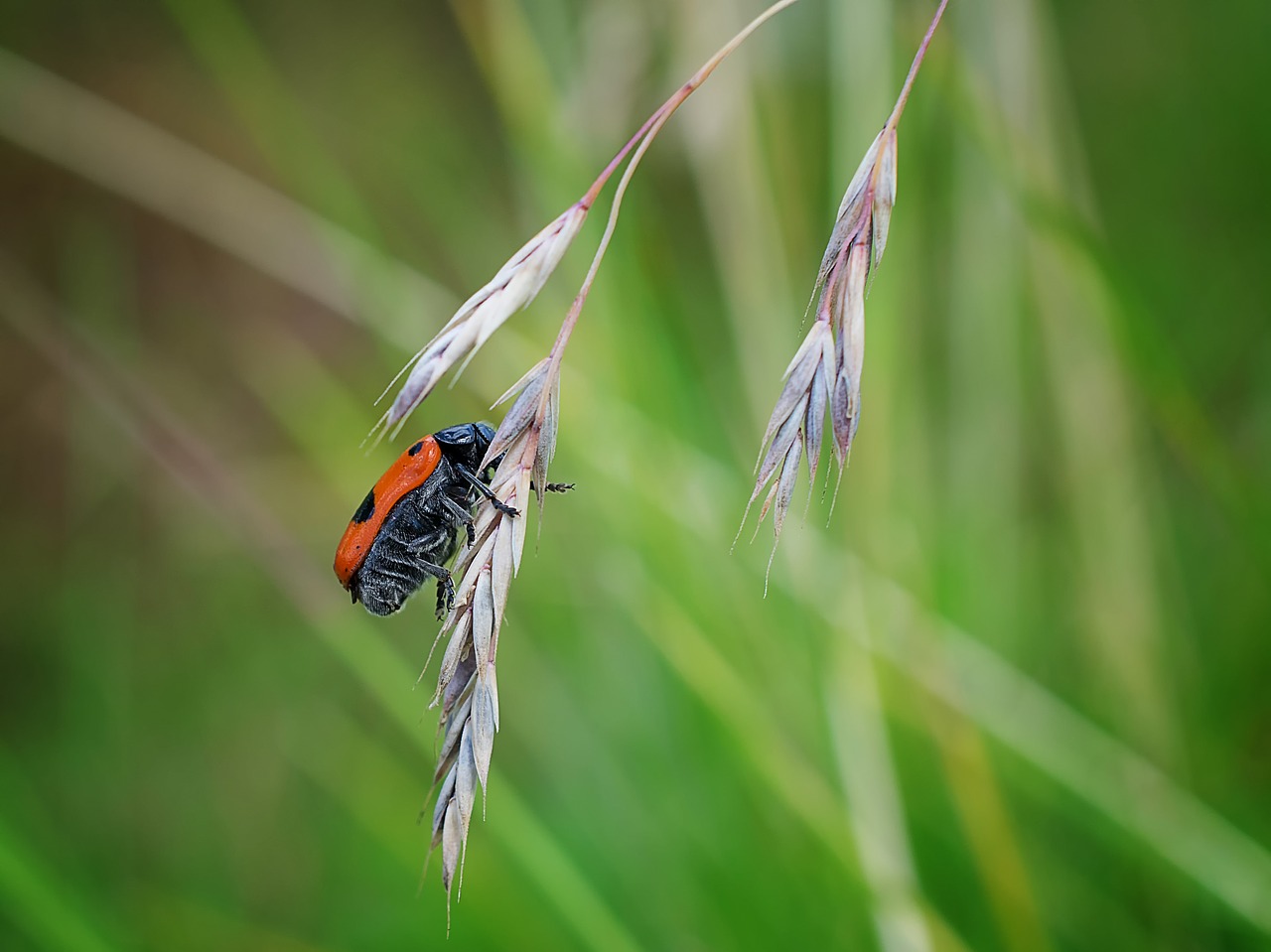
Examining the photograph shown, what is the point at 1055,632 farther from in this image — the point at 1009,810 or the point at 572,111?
the point at 572,111

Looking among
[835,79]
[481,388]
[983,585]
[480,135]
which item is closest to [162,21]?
[480,135]

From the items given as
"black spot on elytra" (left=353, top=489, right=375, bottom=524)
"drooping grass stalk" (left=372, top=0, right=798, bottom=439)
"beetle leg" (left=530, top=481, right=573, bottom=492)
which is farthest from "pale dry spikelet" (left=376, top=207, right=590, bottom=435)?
"black spot on elytra" (left=353, top=489, right=375, bottom=524)

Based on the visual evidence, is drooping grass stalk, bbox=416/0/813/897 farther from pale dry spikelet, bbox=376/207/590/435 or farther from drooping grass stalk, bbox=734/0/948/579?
drooping grass stalk, bbox=734/0/948/579

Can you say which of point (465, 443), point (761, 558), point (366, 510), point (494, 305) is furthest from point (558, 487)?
point (761, 558)

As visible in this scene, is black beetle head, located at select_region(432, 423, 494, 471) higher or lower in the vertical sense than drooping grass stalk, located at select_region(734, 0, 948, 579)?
higher

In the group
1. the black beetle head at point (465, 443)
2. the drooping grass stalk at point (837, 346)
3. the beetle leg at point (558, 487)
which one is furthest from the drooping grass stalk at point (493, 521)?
the black beetle head at point (465, 443)

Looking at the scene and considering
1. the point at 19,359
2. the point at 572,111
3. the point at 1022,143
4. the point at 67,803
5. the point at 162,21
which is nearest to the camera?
the point at 1022,143

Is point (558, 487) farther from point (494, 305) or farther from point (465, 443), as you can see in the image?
point (494, 305)
